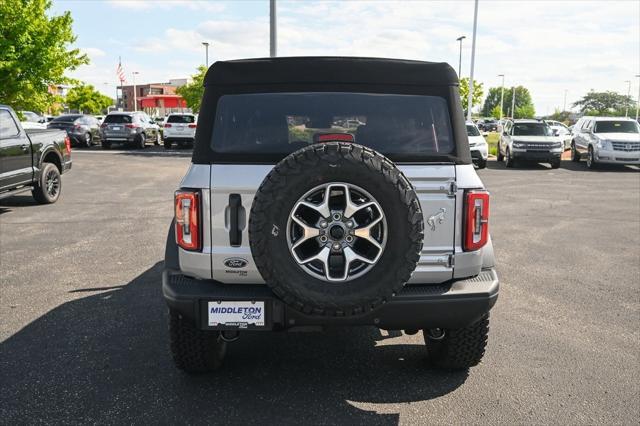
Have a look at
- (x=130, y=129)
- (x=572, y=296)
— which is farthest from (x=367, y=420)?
(x=130, y=129)

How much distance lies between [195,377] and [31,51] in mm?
18799

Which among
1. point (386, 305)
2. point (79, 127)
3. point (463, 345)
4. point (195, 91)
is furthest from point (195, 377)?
point (195, 91)

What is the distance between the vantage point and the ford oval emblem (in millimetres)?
3309

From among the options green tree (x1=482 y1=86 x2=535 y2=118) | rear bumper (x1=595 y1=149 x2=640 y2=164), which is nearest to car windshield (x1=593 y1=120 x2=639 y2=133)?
rear bumper (x1=595 y1=149 x2=640 y2=164)

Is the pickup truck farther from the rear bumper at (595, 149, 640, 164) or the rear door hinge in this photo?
the rear bumper at (595, 149, 640, 164)

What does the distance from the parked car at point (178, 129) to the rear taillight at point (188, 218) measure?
24109 millimetres

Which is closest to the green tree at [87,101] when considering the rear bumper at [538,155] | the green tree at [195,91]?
the green tree at [195,91]

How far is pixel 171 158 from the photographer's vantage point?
22.1 m

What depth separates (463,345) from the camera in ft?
12.4

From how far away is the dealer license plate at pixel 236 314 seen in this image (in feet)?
10.5

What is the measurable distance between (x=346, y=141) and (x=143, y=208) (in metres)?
8.05

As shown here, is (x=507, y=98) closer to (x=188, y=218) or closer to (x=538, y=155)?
(x=538, y=155)

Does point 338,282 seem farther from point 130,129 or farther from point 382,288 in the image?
point 130,129

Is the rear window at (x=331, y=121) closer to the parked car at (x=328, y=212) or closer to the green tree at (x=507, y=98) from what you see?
the parked car at (x=328, y=212)
